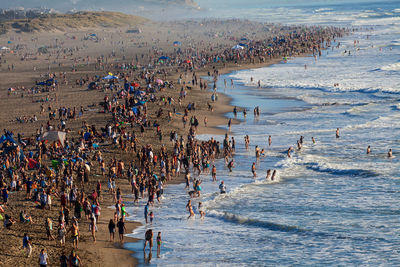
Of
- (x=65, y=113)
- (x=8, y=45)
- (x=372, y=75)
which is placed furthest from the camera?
(x=8, y=45)

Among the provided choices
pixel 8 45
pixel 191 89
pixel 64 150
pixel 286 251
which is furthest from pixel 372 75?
pixel 8 45

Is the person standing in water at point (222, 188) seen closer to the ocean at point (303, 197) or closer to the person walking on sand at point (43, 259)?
the ocean at point (303, 197)

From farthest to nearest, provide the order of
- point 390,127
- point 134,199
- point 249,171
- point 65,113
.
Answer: point 65,113 < point 390,127 < point 249,171 < point 134,199

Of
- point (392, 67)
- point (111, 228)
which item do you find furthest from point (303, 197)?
point (392, 67)

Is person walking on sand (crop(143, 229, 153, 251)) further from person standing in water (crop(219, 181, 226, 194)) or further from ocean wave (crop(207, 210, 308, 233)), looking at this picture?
person standing in water (crop(219, 181, 226, 194))

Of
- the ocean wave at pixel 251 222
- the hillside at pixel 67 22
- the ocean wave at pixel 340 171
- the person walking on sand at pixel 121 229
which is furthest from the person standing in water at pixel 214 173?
the hillside at pixel 67 22

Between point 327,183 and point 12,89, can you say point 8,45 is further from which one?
point 327,183
